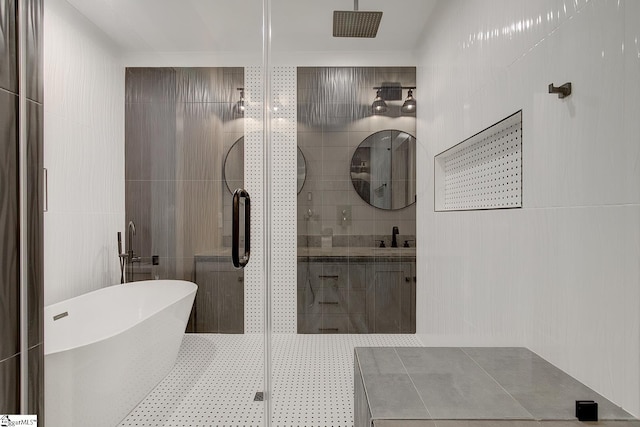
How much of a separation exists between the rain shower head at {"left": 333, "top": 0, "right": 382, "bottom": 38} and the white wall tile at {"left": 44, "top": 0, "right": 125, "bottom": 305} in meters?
1.10

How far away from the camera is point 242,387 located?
59.9 inches

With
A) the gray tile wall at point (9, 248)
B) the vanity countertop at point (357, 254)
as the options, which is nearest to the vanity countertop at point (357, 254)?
the vanity countertop at point (357, 254)

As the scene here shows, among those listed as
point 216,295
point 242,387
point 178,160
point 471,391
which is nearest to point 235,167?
point 178,160

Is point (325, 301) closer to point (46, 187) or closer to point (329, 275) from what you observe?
point (329, 275)

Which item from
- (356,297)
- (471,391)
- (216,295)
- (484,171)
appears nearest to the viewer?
(471,391)

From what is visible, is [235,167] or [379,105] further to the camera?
[379,105]

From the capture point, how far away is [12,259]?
131 cm

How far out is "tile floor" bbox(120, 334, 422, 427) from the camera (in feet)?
4.67

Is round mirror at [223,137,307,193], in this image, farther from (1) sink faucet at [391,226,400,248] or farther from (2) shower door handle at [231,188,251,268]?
(1) sink faucet at [391,226,400,248]

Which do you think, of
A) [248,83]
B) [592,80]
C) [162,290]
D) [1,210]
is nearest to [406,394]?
[162,290]

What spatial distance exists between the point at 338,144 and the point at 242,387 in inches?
50.6

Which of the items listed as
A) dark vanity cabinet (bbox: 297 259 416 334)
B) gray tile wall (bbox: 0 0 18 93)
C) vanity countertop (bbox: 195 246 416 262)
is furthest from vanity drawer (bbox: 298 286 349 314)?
gray tile wall (bbox: 0 0 18 93)

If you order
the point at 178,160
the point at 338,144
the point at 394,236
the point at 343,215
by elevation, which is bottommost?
the point at 394,236

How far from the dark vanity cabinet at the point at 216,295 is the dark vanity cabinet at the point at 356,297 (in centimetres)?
54
